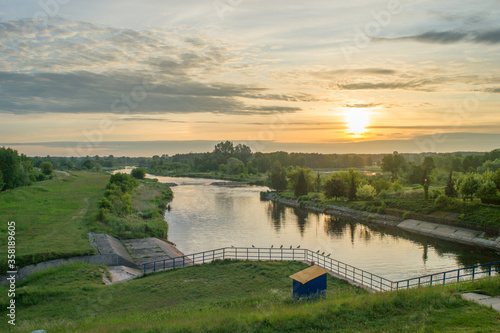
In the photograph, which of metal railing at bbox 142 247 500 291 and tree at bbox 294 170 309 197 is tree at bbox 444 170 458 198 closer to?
metal railing at bbox 142 247 500 291

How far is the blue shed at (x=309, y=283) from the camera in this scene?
14773 millimetres

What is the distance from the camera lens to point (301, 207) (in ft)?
223

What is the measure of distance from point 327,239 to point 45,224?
28119mm

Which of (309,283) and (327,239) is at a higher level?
(309,283)

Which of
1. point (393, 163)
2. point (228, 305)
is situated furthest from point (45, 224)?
point (393, 163)

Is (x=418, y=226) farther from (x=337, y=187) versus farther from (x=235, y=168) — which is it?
(x=235, y=168)

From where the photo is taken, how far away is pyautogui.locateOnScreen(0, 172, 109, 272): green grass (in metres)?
23.6

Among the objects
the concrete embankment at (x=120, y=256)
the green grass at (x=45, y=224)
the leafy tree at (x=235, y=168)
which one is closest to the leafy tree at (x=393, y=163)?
the leafy tree at (x=235, y=168)

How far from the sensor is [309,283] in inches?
583

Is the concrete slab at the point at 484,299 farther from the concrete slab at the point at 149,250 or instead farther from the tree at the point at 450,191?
the tree at the point at 450,191

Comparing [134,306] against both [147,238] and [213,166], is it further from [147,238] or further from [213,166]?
[213,166]

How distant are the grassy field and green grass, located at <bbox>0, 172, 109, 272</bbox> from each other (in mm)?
2296

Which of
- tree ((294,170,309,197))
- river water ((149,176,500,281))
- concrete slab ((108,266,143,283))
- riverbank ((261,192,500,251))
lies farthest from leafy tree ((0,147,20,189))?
tree ((294,170,309,197))

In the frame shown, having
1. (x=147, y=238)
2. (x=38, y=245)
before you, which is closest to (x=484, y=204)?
(x=147, y=238)
